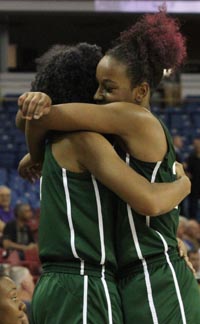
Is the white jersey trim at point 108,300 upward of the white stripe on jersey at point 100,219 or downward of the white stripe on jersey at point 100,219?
downward

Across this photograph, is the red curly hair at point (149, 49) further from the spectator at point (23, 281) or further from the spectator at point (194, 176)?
the spectator at point (194, 176)

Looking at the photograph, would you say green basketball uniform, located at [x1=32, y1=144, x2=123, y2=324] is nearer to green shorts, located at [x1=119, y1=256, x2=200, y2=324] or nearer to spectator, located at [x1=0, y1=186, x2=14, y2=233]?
green shorts, located at [x1=119, y1=256, x2=200, y2=324]

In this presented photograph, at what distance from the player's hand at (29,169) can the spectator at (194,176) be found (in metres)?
6.73

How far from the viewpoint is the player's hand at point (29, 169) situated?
2.95 m

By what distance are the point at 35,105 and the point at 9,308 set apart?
1126 millimetres

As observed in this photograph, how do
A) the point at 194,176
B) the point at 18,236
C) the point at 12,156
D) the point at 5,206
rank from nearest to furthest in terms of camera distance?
1. the point at 18,236
2. the point at 5,206
3. the point at 194,176
4. the point at 12,156

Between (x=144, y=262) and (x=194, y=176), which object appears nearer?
(x=144, y=262)

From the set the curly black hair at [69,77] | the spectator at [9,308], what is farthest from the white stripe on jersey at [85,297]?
the spectator at [9,308]

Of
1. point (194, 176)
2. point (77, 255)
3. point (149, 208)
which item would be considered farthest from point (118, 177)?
point (194, 176)

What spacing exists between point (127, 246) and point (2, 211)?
6.13 meters

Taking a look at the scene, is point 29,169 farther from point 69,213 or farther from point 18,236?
point 18,236

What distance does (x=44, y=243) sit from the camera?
8.50 feet

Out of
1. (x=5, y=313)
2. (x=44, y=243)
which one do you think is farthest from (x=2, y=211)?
(x=44, y=243)

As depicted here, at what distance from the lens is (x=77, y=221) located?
8.36 feet
